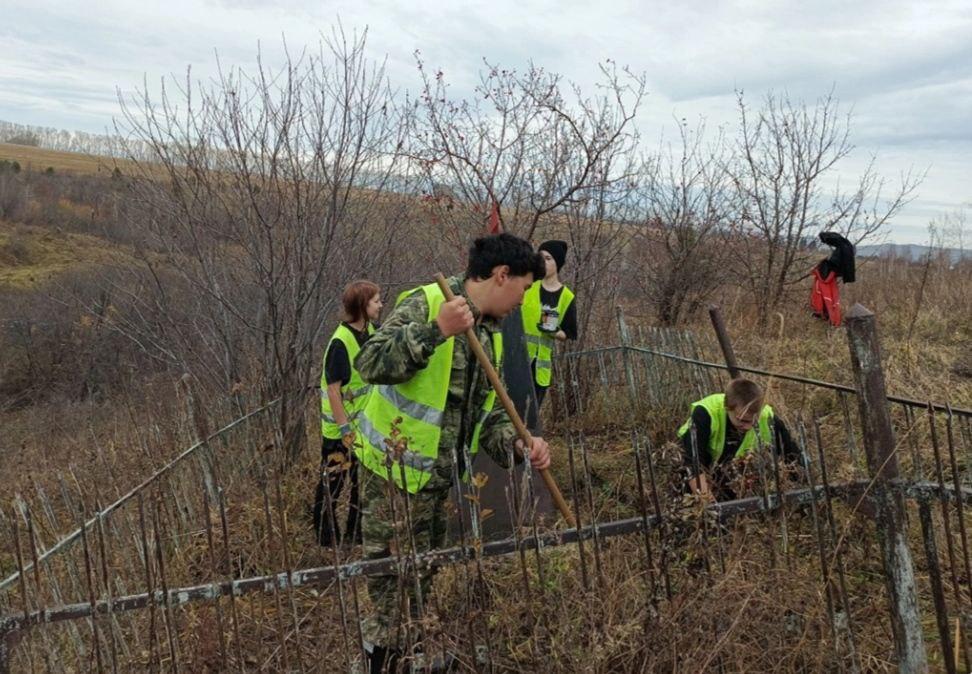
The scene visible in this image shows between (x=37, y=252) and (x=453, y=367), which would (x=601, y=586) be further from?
(x=37, y=252)

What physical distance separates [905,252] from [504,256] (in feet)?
48.6

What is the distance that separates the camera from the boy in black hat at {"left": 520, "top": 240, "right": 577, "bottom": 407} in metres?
5.27

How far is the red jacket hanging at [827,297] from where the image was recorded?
381 inches

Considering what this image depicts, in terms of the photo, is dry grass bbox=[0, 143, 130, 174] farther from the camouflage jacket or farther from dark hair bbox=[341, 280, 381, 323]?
the camouflage jacket

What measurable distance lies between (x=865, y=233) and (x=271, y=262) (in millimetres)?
9825

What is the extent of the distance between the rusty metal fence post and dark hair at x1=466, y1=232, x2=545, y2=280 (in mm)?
1092

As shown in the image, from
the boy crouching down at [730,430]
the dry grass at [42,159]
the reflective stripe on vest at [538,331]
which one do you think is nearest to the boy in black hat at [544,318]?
the reflective stripe on vest at [538,331]

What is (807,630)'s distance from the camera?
2299mm

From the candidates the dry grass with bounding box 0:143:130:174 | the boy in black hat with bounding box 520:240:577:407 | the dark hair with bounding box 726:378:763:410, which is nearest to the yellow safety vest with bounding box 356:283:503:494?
the dark hair with bounding box 726:378:763:410

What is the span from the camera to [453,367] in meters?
2.64

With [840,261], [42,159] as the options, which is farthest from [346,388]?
[42,159]

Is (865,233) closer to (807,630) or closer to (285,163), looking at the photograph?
(285,163)

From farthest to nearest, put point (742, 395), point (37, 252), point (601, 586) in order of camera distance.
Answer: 1. point (37, 252)
2. point (742, 395)
3. point (601, 586)

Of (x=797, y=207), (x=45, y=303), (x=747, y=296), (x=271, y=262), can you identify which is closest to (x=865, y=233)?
(x=797, y=207)
